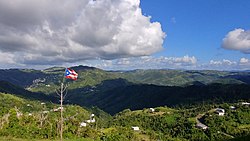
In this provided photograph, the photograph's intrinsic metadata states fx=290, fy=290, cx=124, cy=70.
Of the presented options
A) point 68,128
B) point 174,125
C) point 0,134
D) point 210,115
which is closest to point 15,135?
point 0,134

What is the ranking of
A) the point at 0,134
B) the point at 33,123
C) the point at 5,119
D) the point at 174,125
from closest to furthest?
the point at 0,134 < the point at 5,119 < the point at 33,123 < the point at 174,125

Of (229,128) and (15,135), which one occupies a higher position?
(15,135)

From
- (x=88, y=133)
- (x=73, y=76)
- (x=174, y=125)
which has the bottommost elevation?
(x=174, y=125)

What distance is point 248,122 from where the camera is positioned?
16775 centimetres

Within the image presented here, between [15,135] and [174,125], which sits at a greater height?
[15,135]

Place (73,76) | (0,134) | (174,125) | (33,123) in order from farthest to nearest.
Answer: (174,125) < (33,123) < (0,134) < (73,76)

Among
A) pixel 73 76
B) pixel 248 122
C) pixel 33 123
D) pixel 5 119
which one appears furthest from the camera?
pixel 248 122

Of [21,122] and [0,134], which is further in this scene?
[21,122]

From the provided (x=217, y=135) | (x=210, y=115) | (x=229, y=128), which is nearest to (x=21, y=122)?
(x=217, y=135)

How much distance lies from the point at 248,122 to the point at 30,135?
146m

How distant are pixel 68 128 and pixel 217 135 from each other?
11322 centimetres

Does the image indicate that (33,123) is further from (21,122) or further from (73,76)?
(73,76)

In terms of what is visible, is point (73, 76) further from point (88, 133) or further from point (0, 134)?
point (88, 133)

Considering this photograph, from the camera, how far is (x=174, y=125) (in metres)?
188
